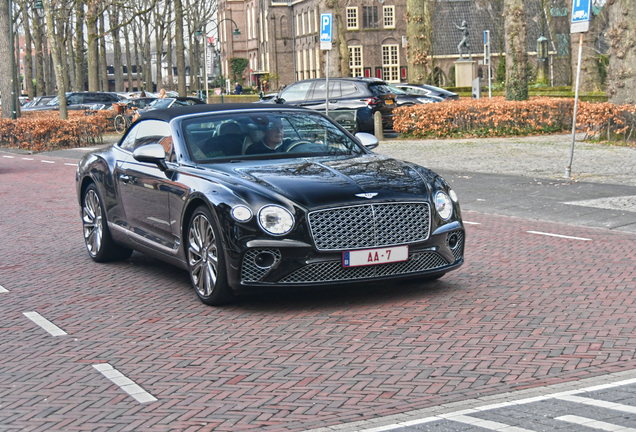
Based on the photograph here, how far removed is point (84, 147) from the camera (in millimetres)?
→ 28047

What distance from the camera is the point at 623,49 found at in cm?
2092

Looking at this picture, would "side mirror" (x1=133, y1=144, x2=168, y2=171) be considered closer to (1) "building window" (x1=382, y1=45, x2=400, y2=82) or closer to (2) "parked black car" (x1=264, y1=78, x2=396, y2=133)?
(2) "parked black car" (x1=264, y1=78, x2=396, y2=133)

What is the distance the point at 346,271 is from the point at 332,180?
68 cm

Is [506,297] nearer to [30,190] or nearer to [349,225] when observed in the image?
[349,225]

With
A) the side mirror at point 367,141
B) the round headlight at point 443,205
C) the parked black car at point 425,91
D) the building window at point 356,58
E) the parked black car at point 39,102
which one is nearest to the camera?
the round headlight at point 443,205

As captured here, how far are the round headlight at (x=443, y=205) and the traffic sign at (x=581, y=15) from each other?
7.79 m

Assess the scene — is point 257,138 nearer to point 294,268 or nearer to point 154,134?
point 154,134

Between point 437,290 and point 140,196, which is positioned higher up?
point 140,196

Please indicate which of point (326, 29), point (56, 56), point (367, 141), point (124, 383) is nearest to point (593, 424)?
point (124, 383)

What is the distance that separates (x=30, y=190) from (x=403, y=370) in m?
12.3

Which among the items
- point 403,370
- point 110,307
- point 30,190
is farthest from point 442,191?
point 30,190

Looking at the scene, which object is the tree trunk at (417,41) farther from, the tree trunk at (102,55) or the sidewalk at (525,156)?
the tree trunk at (102,55)

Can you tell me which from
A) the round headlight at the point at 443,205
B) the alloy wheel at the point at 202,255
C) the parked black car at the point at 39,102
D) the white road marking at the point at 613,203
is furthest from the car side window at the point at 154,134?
the parked black car at the point at 39,102

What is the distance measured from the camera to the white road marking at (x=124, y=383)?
478 centimetres
